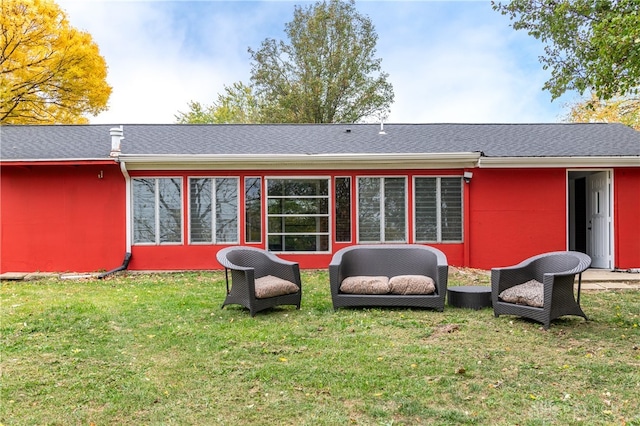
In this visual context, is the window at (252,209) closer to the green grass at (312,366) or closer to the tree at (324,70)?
the green grass at (312,366)

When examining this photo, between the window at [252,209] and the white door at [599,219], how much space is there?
7182mm

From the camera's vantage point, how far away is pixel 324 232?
10.4m

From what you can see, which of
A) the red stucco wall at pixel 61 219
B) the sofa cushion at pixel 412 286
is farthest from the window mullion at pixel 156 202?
the sofa cushion at pixel 412 286

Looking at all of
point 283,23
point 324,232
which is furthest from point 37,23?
point 324,232

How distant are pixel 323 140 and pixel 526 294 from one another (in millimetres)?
6985

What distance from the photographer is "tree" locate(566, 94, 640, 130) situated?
18761 mm

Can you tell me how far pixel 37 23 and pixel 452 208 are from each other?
22440 mm

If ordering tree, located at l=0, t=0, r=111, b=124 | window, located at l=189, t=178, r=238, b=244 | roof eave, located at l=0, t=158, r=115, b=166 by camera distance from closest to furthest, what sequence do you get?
roof eave, located at l=0, t=158, r=115, b=166, window, located at l=189, t=178, r=238, b=244, tree, located at l=0, t=0, r=111, b=124

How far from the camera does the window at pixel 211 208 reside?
1023cm

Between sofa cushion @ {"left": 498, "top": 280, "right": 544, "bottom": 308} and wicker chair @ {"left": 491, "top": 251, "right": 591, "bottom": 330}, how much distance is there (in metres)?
0.02

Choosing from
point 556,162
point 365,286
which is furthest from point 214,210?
point 556,162

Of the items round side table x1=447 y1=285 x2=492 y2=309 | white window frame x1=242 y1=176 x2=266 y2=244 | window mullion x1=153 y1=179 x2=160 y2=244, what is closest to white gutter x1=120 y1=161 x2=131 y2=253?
window mullion x1=153 y1=179 x2=160 y2=244

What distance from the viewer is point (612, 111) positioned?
69.6 ft

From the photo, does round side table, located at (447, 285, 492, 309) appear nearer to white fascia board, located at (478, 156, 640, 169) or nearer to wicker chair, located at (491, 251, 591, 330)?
wicker chair, located at (491, 251, 591, 330)
